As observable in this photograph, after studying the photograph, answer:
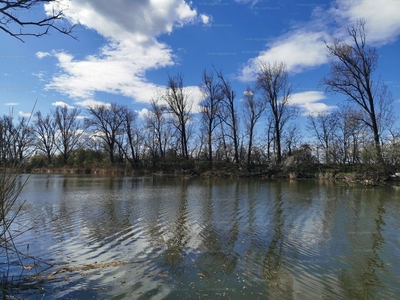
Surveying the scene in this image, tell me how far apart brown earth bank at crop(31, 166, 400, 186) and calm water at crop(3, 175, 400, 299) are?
10.9 meters

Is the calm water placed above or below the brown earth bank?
below

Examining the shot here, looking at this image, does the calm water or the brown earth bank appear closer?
the calm water

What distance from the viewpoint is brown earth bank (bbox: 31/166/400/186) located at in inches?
830

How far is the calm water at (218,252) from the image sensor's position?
171 inches

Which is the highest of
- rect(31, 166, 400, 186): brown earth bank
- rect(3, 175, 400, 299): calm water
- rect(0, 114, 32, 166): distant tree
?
rect(0, 114, 32, 166): distant tree

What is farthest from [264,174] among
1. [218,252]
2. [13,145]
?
[13,145]

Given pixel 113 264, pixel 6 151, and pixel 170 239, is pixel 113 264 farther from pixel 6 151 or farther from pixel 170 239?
pixel 6 151

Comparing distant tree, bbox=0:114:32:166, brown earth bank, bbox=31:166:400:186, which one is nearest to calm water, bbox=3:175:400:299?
distant tree, bbox=0:114:32:166

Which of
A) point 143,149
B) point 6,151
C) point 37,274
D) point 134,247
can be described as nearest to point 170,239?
point 134,247

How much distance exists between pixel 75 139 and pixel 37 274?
55.2 metres

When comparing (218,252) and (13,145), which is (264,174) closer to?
(218,252)

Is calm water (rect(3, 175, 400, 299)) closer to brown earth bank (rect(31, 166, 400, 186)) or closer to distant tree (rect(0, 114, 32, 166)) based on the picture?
distant tree (rect(0, 114, 32, 166))

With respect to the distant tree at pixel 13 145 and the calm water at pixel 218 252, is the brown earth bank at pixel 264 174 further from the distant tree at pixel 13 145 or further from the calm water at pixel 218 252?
the distant tree at pixel 13 145

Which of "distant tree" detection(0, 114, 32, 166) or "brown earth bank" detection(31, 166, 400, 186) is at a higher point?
"distant tree" detection(0, 114, 32, 166)
